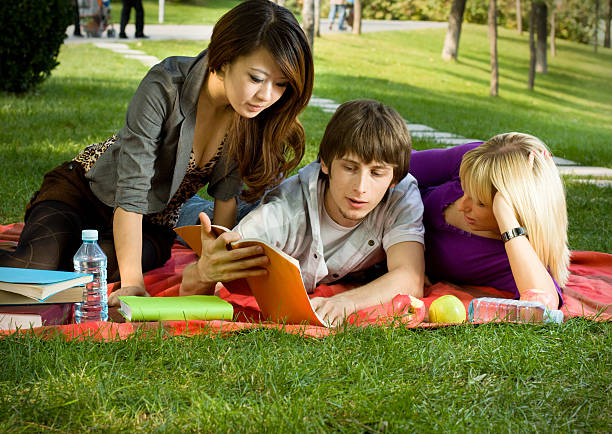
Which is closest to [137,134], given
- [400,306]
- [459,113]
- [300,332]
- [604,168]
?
[300,332]

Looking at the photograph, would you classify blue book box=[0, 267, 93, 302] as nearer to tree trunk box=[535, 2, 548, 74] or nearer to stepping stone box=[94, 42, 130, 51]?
stepping stone box=[94, 42, 130, 51]

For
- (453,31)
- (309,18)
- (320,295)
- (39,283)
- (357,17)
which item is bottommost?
(320,295)

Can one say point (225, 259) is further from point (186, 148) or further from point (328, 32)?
point (328, 32)

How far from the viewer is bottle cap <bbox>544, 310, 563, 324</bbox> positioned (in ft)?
9.52

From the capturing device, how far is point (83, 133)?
24.1ft

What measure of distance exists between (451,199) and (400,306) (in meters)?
0.86

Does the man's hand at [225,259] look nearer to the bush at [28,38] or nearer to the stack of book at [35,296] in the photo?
the stack of book at [35,296]

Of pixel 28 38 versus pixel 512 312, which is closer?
pixel 512 312

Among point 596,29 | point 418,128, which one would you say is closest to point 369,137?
point 418,128

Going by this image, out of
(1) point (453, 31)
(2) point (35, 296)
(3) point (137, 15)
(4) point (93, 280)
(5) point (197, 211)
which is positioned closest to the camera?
(2) point (35, 296)

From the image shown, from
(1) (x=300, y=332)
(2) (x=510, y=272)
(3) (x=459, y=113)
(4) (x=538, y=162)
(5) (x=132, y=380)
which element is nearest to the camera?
(5) (x=132, y=380)

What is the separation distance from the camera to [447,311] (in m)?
2.98

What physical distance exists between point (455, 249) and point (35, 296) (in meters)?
1.95

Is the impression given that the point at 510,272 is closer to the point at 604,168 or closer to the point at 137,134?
the point at 137,134
